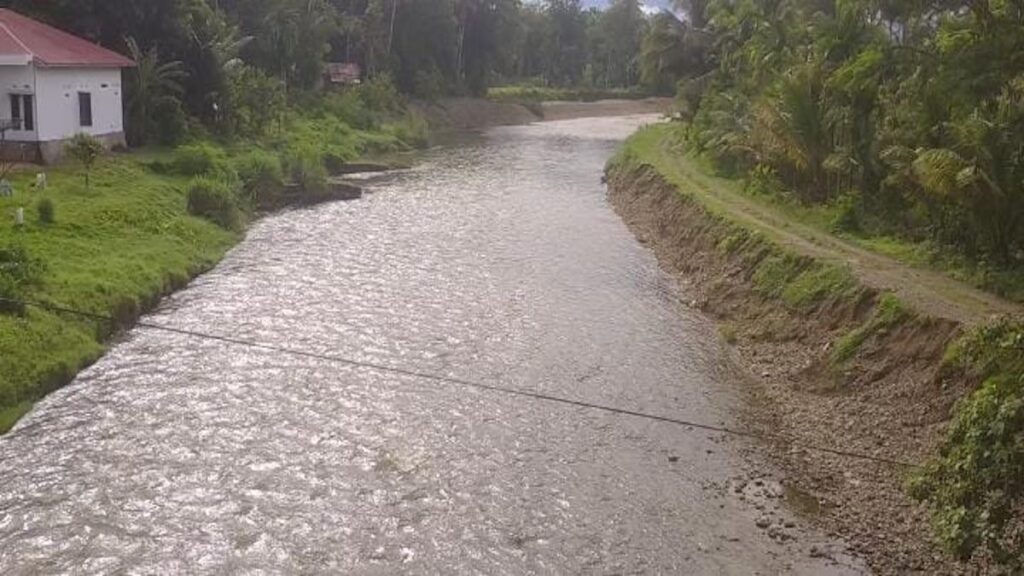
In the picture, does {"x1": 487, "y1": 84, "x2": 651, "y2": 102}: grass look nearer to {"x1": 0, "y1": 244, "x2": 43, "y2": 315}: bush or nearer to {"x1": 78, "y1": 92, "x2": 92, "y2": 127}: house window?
{"x1": 78, "y1": 92, "x2": 92, "y2": 127}: house window

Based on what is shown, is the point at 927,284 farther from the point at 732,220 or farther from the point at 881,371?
the point at 732,220

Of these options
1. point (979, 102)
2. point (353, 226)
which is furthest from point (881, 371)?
point (353, 226)

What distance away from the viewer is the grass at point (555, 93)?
307 feet

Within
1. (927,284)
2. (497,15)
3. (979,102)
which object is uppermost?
(497,15)

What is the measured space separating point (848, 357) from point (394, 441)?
8.02 metres

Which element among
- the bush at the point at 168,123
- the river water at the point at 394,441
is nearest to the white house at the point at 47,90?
the bush at the point at 168,123

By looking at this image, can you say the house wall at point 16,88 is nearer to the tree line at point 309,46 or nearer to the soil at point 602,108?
the tree line at point 309,46

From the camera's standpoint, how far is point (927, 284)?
1947 centimetres

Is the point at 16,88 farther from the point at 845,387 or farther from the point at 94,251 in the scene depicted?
the point at 845,387

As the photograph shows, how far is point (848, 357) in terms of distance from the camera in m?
18.0

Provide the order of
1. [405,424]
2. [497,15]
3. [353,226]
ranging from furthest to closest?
[497,15] → [353,226] → [405,424]

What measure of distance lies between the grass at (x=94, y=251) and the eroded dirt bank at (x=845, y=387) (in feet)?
38.9

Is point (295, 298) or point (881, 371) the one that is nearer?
point (881, 371)

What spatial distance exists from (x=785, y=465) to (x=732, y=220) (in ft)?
43.8
